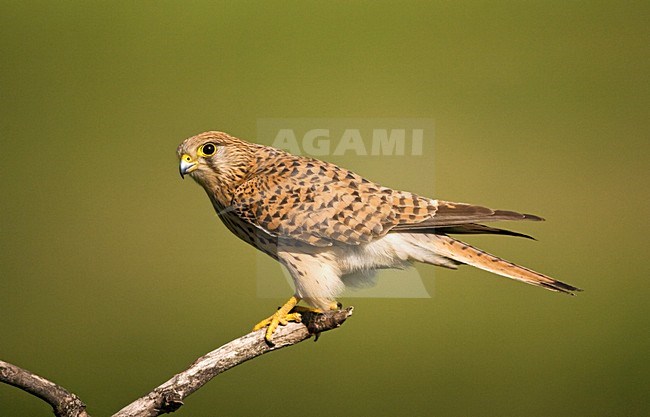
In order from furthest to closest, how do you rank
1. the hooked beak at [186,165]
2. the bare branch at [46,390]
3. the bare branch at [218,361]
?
the hooked beak at [186,165]
the bare branch at [218,361]
the bare branch at [46,390]

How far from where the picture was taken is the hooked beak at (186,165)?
2.08 meters

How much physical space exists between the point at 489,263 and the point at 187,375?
2.80 ft

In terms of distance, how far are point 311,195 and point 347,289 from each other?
0.31 meters

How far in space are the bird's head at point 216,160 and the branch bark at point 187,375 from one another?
1.52 ft

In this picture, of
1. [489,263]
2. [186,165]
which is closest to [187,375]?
[186,165]

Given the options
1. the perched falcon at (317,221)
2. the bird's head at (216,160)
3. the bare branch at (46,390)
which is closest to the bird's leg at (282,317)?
the perched falcon at (317,221)

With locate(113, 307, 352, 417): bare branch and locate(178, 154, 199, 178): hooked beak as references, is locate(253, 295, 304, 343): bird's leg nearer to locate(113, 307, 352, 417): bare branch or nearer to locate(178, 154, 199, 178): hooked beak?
locate(113, 307, 352, 417): bare branch

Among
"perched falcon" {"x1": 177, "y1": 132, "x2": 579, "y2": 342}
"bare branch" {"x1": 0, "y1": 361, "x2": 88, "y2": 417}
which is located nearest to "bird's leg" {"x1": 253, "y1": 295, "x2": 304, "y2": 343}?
"perched falcon" {"x1": 177, "y1": 132, "x2": 579, "y2": 342}

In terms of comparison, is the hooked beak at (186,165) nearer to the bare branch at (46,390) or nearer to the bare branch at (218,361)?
the bare branch at (218,361)

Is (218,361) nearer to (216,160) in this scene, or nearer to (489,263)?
(216,160)

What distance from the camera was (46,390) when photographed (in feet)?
5.73

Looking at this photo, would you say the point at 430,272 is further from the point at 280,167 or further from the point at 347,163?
the point at 280,167

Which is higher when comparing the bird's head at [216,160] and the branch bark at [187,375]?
the bird's head at [216,160]

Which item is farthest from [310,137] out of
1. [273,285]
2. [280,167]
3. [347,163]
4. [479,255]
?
[479,255]
